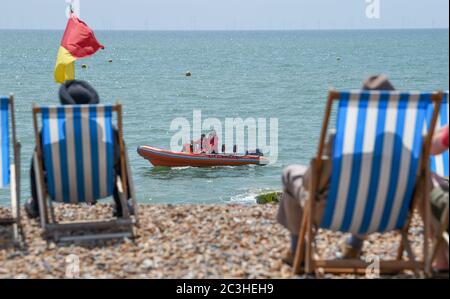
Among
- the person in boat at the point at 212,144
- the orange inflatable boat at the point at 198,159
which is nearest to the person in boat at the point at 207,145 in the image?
the person in boat at the point at 212,144

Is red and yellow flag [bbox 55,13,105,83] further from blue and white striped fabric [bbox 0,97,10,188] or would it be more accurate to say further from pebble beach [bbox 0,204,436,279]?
pebble beach [bbox 0,204,436,279]

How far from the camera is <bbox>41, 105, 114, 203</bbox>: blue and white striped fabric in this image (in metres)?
4.97

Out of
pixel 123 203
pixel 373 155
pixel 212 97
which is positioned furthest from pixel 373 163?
pixel 212 97

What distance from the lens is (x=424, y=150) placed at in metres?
4.14

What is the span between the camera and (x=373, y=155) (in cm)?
407

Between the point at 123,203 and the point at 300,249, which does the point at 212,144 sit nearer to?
the point at 123,203

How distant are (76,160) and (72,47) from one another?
18.9 feet

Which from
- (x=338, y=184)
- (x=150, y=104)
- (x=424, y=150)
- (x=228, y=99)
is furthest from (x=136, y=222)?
(x=228, y=99)

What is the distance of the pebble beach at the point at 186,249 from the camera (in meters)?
4.39

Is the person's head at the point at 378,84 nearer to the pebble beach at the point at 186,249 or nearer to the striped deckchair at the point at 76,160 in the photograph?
the pebble beach at the point at 186,249

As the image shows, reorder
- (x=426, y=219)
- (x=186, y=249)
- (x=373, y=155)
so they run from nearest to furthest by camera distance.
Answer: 1. (x=373, y=155)
2. (x=426, y=219)
3. (x=186, y=249)

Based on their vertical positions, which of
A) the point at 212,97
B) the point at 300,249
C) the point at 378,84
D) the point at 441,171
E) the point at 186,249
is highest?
the point at 378,84
